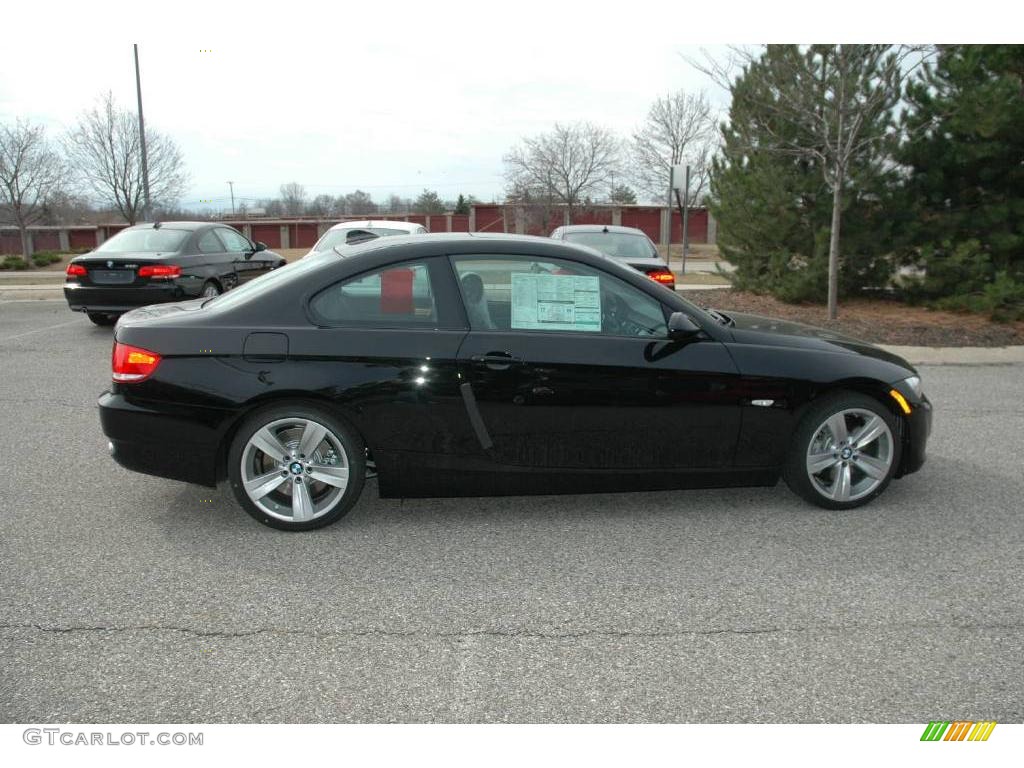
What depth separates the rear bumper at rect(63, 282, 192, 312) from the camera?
1088cm

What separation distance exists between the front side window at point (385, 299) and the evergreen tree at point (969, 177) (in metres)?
10.3

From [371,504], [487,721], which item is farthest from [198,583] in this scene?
[487,721]

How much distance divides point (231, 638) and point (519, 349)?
1.94 metres

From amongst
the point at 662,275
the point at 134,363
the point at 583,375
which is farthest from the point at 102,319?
the point at 583,375

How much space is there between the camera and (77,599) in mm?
3570

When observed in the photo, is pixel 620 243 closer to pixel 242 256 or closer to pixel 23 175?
pixel 242 256

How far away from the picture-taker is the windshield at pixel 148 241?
11.5 meters

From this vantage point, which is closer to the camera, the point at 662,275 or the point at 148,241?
the point at 662,275

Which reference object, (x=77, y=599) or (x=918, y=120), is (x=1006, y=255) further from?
(x=77, y=599)

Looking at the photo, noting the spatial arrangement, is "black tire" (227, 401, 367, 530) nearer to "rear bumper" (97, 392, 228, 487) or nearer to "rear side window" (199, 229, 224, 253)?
"rear bumper" (97, 392, 228, 487)

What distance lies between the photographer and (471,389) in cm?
428

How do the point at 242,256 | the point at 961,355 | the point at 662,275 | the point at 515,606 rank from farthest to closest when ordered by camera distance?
the point at 242,256 → the point at 662,275 → the point at 961,355 → the point at 515,606

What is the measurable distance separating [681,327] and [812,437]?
99cm
